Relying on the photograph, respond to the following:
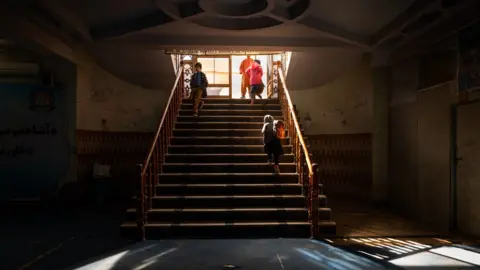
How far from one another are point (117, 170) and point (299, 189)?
5504mm

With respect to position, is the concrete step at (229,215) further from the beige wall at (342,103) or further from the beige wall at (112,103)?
the beige wall at (112,103)

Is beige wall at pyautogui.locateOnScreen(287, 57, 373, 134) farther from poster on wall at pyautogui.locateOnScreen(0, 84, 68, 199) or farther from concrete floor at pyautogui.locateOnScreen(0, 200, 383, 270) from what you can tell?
poster on wall at pyautogui.locateOnScreen(0, 84, 68, 199)

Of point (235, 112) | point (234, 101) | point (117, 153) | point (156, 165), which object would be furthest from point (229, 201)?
point (117, 153)

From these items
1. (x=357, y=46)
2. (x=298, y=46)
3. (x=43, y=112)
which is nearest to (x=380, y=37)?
(x=357, y=46)

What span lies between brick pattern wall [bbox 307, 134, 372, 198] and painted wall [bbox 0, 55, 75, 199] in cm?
632

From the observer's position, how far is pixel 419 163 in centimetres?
820

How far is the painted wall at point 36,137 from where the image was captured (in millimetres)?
9953

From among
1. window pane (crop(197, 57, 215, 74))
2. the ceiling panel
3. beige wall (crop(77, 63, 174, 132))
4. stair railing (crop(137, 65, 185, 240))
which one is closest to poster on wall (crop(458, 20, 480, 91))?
the ceiling panel

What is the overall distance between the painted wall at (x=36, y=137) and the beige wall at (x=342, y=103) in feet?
19.9

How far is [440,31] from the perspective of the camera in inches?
296

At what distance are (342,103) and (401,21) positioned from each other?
138 inches

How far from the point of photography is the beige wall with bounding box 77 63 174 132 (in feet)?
33.9

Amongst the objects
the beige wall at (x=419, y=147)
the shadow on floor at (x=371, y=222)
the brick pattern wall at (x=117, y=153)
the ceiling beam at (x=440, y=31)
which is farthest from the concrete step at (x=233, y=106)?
the ceiling beam at (x=440, y=31)

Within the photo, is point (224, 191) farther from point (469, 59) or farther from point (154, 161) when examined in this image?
point (469, 59)
